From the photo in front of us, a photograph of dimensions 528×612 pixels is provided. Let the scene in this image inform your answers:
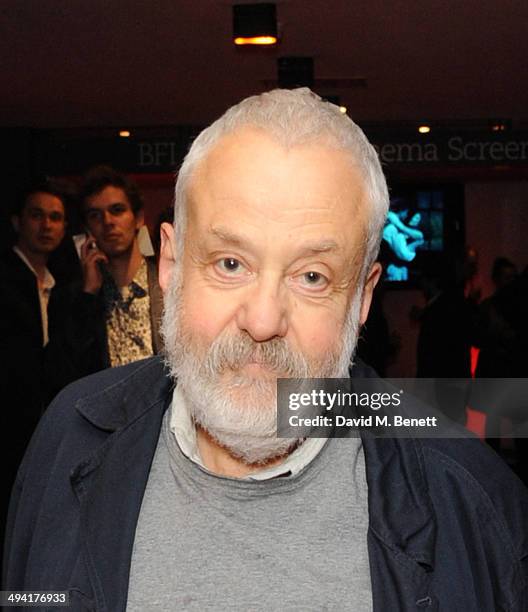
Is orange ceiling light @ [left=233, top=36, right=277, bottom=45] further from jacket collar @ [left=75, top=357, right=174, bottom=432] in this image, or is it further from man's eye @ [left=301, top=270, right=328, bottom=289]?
man's eye @ [left=301, top=270, right=328, bottom=289]

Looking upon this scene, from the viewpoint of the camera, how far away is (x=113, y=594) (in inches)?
52.4

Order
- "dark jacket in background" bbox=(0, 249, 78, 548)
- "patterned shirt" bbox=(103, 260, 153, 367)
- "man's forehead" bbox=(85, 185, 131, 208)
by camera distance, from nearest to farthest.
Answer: "patterned shirt" bbox=(103, 260, 153, 367), "man's forehead" bbox=(85, 185, 131, 208), "dark jacket in background" bbox=(0, 249, 78, 548)

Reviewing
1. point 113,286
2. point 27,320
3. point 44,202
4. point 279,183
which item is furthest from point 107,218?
point 279,183

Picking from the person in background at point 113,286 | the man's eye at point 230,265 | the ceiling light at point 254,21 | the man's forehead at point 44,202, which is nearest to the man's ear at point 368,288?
the man's eye at point 230,265

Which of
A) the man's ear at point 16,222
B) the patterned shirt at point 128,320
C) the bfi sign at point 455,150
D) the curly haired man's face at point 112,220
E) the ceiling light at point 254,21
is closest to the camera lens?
the patterned shirt at point 128,320

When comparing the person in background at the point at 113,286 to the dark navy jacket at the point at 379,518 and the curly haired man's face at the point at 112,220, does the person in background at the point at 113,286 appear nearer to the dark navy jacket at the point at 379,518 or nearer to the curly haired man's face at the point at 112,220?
the curly haired man's face at the point at 112,220

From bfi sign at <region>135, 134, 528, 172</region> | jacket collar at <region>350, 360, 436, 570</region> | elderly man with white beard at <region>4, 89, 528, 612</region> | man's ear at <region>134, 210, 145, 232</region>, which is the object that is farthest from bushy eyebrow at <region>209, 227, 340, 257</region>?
bfi sign at <region>135, 134, 528, 172</region>

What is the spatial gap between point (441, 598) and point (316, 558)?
0.63 feet

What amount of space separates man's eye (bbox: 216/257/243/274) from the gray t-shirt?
12.8 inches

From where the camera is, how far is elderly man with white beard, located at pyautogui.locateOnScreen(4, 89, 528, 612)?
1350 millimetres

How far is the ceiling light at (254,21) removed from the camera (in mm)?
4867

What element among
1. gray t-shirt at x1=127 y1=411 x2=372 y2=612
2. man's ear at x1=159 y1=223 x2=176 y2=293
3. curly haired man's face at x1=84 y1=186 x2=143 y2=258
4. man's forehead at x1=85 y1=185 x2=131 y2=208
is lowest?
gray t-shirt at x1=127 y1=411 x2=372 y2=612

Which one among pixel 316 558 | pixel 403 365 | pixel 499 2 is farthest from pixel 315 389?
pixel 403 365

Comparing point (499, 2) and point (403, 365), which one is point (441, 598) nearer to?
point (499, 2)
